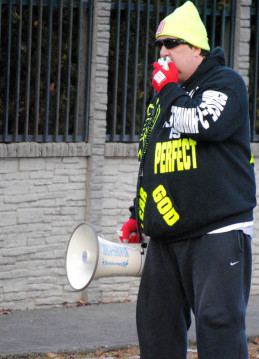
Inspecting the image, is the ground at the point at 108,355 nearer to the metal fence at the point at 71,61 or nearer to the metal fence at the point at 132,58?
the metal fence at the point at 71,61

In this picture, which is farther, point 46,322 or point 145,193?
point 46,322

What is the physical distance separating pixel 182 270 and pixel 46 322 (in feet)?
10.4

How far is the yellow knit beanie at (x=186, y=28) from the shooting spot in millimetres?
4258

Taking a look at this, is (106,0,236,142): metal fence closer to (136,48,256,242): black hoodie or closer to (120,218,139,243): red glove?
(120,218,139,243): red glove

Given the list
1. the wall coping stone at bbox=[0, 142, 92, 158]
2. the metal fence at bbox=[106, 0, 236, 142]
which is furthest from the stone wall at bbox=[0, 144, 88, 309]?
the metal fence at bbox=[106, 0, 236, 142]

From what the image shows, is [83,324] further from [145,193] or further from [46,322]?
[145,193]

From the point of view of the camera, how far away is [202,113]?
4.02 m

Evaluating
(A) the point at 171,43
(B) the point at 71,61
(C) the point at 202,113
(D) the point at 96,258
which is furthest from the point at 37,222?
(C) the point at 202,113

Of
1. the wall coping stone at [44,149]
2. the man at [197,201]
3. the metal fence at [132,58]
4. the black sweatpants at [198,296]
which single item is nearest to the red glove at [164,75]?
the man at [197,201]

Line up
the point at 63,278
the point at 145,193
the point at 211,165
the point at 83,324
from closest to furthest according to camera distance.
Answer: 1. the point at 211,165
2. the point at 145,193
3. the point at 83,324
4. the point at 63,278

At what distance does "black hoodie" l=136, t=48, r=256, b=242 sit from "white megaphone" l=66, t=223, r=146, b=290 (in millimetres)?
261

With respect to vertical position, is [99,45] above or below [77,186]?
above

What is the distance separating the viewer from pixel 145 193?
174 inches

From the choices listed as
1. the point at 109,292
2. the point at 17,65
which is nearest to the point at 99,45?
the point at 17,65
